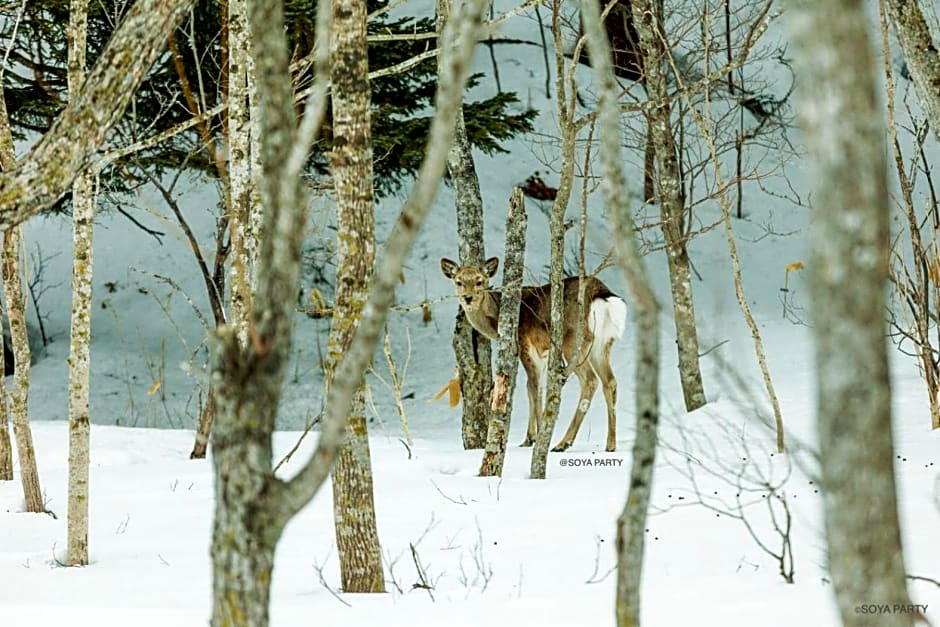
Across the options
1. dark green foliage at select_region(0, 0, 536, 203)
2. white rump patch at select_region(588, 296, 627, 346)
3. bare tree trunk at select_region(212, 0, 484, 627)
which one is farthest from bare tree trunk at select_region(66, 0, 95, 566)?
dark green foliage at select_region(0, 0, 536, 203)

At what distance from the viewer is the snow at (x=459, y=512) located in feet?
14.8

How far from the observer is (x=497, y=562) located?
572cm

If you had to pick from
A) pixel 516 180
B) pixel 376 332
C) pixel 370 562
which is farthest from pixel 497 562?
pixel 516 180

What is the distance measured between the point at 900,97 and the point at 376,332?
2110 centimetres

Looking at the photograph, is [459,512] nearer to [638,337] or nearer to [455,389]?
[455,389]

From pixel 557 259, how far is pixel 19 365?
3.83 m

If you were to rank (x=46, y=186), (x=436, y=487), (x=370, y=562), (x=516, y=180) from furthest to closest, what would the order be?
Result: 1. (x=516, y=180)
2. (x=436, y=487)
3. (x=370, y=562)
4. (x=46, y=186)

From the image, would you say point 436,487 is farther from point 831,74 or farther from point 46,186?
point 831,74

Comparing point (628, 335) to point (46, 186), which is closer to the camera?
point (46, 186)

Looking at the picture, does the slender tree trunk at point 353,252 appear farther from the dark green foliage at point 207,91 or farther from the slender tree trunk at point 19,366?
the dark green foliage at point 207,91

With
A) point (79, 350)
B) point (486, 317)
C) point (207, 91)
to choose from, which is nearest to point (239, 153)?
point (79, 350)

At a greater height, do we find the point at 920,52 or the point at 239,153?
the point at 239,153

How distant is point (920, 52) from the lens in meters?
3.86

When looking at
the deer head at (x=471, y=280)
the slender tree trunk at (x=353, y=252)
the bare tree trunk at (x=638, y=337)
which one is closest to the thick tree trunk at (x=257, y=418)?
the bare tree trunk at (x=638, y=337)
